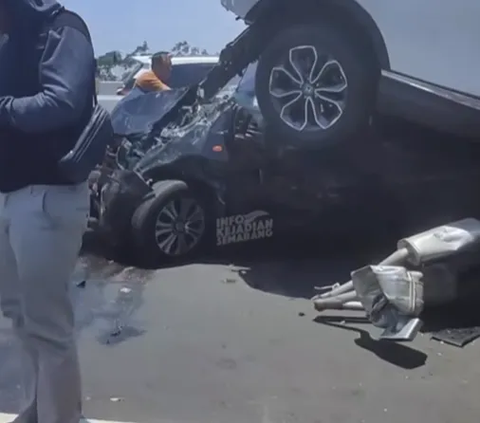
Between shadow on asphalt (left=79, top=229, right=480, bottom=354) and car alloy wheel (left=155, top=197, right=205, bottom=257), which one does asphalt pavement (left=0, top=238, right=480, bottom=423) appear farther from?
car alloy wheel (left=155, top=197, right=205, bottom=257)

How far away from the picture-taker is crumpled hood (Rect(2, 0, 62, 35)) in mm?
3023

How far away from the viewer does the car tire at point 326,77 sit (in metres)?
6.69

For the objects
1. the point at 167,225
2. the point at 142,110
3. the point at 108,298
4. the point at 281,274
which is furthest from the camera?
the point at 142,110

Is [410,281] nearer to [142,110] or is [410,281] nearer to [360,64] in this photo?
[360,64]

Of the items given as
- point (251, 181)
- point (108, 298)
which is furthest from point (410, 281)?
point (251, 181)

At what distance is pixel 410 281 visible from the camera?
539 centimetres

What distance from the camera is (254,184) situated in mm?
7547

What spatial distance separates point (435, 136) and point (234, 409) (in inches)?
144

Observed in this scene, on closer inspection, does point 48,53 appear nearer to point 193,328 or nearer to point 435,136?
point 193,328

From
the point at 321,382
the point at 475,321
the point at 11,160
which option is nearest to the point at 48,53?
the point at 11,160

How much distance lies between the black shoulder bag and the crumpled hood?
4 cm

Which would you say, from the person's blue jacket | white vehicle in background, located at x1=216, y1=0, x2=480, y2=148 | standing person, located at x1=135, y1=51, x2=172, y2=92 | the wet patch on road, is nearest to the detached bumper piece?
white vehicle in background, located at x1=216, y1=0, x2=480, y2=148

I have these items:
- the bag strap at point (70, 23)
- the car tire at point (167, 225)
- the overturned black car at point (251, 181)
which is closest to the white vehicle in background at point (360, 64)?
the overturned black car at point (251, 181)

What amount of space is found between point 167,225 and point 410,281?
256cm
